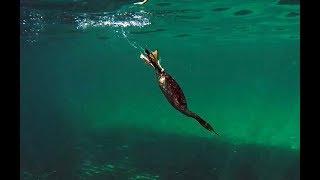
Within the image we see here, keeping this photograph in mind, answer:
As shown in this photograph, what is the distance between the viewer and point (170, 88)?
1.83 m

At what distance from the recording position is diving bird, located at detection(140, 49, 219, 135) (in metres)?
1.78

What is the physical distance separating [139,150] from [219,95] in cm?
11007

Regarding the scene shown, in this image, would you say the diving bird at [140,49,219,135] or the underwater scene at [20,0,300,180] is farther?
the underwater scene at [20,0,300,180]

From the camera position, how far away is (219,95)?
126875 millimetres

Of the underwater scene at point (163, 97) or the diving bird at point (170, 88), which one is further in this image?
the underwater scene at point (163, 97)

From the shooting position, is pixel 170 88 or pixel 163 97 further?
pixel 163 97

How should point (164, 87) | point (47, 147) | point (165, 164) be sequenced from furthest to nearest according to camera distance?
point (47, 147)
point (165, 164)
point (164, 87)

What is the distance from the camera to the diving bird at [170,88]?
1.78 meters
